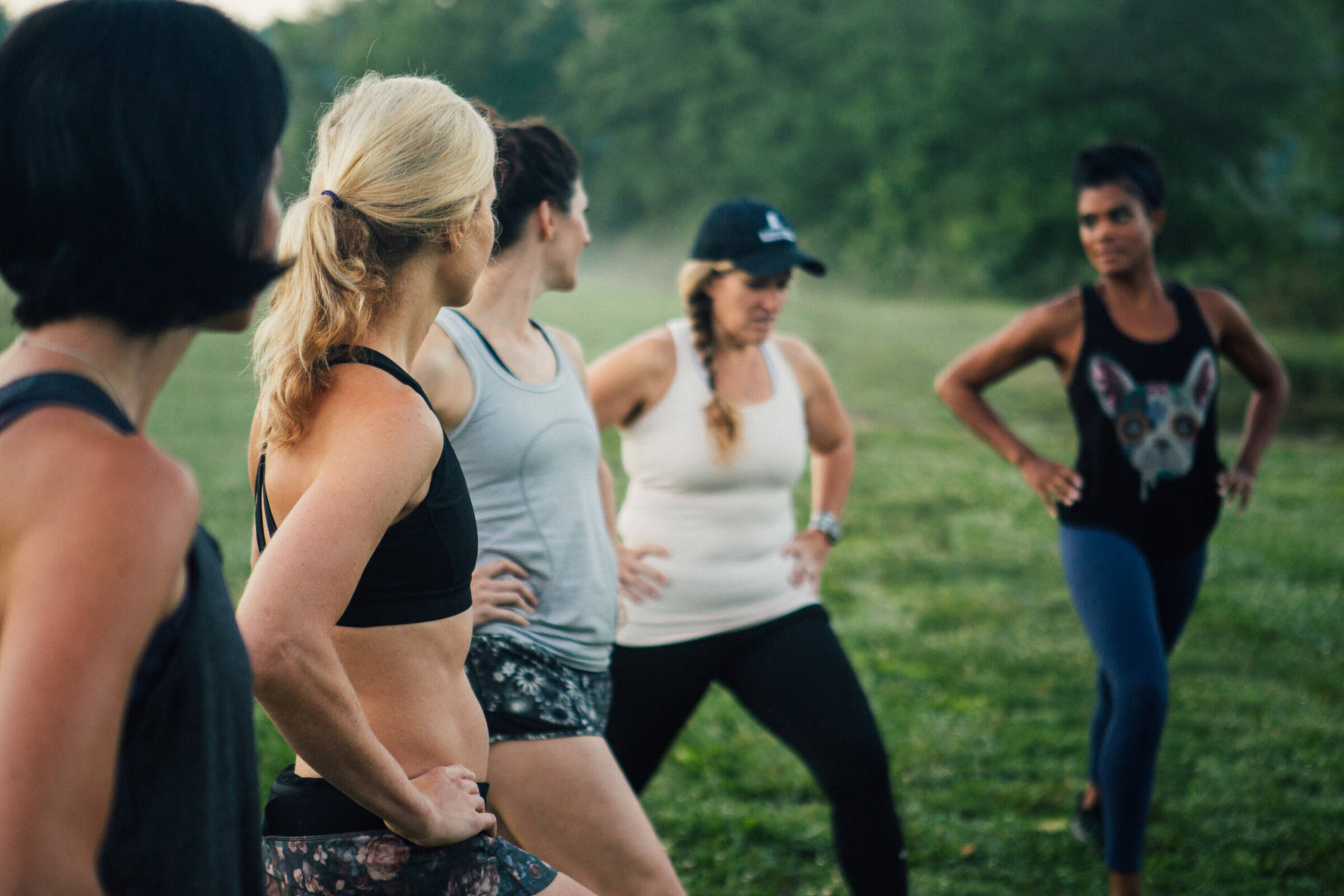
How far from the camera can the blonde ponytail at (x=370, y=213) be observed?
6.15 ft

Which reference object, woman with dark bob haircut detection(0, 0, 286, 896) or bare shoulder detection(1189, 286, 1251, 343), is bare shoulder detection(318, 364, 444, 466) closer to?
woman with dark bob haircut detection(0, 0, 286, 896)

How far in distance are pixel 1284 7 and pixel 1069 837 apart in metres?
29.1

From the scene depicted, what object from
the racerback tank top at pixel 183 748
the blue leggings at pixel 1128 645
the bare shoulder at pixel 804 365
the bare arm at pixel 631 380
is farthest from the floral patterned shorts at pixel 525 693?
the blue leggings at pixel 1128 645

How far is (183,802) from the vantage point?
1.23m

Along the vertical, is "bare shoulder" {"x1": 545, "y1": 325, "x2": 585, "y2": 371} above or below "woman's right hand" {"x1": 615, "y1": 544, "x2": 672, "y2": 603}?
above

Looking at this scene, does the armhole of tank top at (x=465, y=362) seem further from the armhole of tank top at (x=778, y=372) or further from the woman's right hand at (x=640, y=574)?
the armhole of tank top at (x=778, y=372)

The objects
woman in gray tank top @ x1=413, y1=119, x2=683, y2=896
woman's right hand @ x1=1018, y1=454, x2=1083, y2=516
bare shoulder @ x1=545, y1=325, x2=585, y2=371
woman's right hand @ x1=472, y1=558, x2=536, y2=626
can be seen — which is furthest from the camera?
woman's right hand @ x1=1018, y1=454, x2=1083, y2=516

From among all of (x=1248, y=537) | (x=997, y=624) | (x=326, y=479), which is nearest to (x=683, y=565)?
(x=326, y=479)

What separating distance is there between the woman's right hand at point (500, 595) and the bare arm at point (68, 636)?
143 cm

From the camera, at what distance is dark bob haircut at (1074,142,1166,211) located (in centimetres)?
413

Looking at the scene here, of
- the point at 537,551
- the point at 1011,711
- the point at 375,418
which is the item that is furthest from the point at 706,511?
the point at 1011,711

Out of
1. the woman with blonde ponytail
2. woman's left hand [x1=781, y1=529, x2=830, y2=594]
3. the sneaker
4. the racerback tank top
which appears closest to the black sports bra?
the woman with blonde ponytail

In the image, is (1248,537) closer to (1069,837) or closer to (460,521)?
(1069,837)

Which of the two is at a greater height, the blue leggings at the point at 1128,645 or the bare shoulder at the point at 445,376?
the bare shoulder at the point at 445,376
